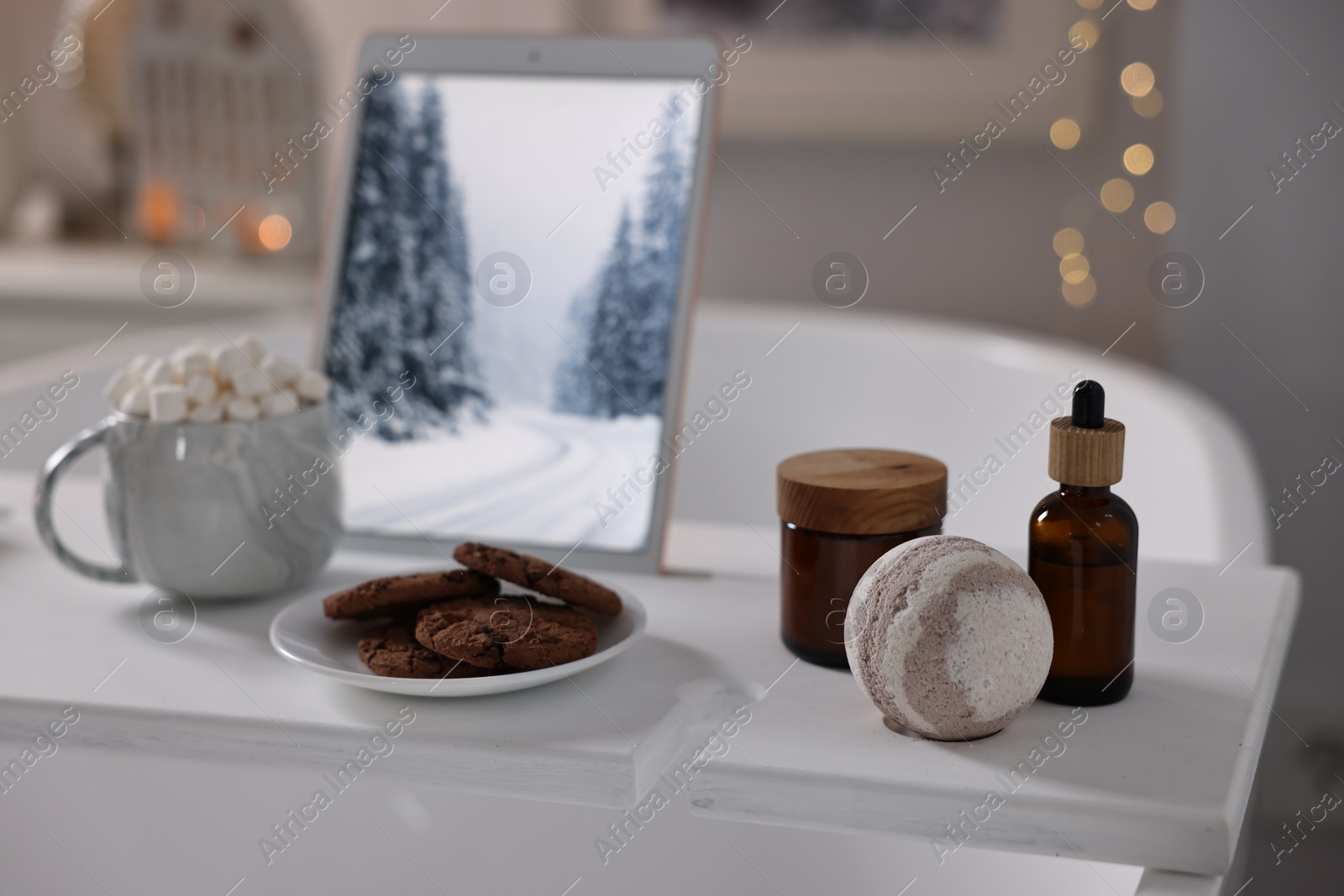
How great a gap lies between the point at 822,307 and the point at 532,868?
1268mm

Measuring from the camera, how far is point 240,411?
1.89ft

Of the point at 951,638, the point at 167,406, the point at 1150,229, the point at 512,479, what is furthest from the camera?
the point at 1150,229

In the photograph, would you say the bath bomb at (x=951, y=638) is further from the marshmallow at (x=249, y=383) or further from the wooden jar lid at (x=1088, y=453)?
the marshmallow at (x=249, y=383)

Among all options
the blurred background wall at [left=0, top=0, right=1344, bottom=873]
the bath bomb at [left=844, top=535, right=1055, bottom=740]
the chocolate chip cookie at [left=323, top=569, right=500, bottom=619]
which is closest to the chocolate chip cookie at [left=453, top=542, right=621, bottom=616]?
the chocolate chip cookie at [left=323, top=569, right=500, bottom=619]

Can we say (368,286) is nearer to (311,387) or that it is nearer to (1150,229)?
(311,387)

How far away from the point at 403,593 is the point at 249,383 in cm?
16

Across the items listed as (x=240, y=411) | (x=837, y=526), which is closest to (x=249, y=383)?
(x=240, y=411)

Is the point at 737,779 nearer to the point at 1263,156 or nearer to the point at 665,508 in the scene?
the point at 665,508

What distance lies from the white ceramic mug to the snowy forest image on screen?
99mm

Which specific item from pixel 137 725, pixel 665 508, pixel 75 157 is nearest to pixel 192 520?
pixel 137 725

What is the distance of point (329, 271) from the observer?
0.73m

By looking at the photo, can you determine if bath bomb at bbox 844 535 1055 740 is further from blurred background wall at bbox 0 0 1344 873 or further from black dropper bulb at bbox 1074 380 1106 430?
blurred background wall at bbox 0 0 1344 873

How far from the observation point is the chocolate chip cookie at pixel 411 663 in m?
0.47

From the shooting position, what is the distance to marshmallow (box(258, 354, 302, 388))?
0.60m
